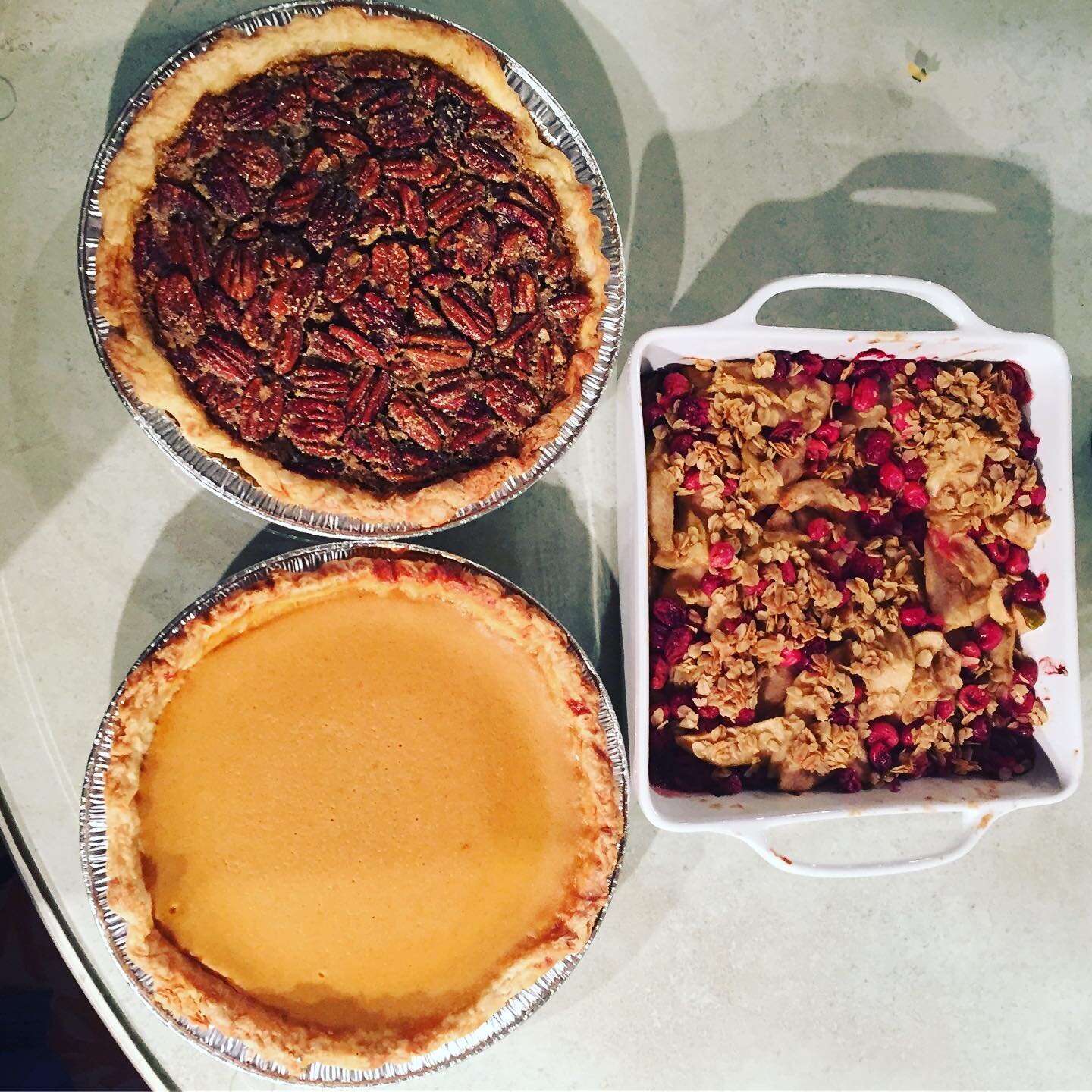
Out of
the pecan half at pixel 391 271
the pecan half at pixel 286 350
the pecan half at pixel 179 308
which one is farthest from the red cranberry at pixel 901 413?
the pecan half at pixel 179 308

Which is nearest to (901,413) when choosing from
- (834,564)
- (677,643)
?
(834,564)

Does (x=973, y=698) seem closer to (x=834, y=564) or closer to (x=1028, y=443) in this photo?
(x=834, y=564)

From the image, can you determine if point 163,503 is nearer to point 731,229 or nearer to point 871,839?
point 731,229

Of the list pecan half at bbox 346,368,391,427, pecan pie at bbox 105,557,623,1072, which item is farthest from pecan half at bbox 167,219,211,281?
pecan pie at bbox 105,557,623,1072

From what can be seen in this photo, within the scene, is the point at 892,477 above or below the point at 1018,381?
below

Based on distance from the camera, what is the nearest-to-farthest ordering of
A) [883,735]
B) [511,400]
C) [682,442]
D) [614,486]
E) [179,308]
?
[179,308], [511,400], [682,442], [883,735], [614,486]

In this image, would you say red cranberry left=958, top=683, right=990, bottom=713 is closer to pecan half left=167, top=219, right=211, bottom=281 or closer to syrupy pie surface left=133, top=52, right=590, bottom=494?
syrupy pie surface left=133, top=52, right=590, bottom=494

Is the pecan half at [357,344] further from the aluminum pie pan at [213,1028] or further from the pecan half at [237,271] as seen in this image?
the aluminum pie pan at [213,1028]
